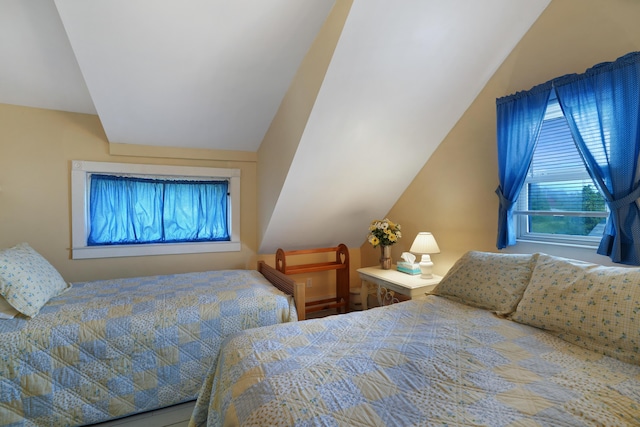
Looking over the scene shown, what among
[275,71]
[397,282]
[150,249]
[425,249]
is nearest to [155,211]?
[150,249]

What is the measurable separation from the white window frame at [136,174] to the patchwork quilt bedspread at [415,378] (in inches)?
80.7

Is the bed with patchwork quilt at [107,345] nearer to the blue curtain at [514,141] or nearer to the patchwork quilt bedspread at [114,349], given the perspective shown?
the patchwork quilt bedspread at [114,349]

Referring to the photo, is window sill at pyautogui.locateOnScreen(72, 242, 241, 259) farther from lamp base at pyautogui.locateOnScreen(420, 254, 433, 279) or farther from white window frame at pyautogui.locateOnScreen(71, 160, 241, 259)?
lamp base at pyautogui.locateOnScreen(420, 254, 433, 279)

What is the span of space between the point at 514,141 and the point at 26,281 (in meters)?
3.32

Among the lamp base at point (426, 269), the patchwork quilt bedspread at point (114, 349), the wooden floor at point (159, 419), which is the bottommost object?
the wooden floor at point (159, 419)

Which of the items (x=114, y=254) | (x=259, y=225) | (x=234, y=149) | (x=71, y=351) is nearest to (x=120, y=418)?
(x=71, y=351)

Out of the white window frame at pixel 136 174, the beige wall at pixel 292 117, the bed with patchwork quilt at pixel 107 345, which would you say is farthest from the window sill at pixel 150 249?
the bed with patchwork quilt at pixel 107 345

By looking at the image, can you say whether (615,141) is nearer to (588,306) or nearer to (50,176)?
(588,306)

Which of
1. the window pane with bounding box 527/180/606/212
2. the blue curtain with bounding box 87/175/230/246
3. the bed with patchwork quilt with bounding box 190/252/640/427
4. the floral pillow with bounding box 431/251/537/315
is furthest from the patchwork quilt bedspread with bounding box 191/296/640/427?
the blue curtain with bounding box 87/175/230/246

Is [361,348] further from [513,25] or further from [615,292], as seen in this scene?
[513,25]

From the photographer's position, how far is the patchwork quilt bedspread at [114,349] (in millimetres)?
1609

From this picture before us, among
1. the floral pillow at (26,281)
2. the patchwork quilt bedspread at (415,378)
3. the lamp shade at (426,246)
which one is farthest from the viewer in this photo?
the lamp shade at (426,246)

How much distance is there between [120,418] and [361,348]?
170cm

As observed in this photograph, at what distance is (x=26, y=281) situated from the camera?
6.04 feet
